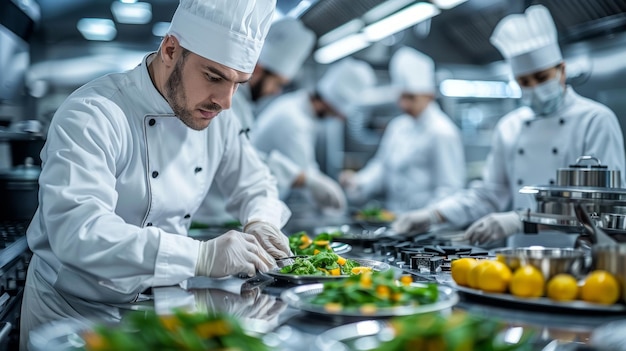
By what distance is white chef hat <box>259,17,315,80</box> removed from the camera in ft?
13.1

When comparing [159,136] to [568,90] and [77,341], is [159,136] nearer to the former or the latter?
[77,341]

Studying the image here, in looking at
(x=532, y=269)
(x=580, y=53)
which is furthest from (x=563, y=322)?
(x=580, y=53)

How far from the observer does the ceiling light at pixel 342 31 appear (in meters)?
3.50

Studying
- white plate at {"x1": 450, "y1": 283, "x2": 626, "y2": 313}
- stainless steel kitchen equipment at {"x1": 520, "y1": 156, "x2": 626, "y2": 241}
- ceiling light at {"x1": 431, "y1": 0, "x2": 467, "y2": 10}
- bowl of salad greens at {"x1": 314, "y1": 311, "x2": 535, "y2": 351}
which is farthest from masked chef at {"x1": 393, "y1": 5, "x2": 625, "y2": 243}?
bowl of salad greens at {"x1": 314, "y1": 311, "x2": 535, "y2": 351}

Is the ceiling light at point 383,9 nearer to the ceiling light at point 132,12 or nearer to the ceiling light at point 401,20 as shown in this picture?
the ceiling light at point 401,20

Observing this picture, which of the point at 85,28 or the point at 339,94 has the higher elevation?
the point at 85,28

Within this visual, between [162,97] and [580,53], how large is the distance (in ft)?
9.37

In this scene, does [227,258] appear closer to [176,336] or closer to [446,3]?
[176,336]

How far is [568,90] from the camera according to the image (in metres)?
Answer: 2.93

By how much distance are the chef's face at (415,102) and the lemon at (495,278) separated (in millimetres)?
3748

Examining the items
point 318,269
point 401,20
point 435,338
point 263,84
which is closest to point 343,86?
point 263,84

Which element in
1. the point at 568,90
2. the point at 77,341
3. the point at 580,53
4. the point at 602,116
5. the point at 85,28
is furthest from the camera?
the point at 85,28

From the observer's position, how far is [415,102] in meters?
5.14

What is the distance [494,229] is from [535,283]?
1.28m
